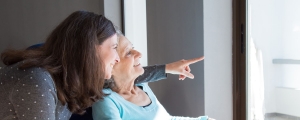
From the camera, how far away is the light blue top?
3.96 ft

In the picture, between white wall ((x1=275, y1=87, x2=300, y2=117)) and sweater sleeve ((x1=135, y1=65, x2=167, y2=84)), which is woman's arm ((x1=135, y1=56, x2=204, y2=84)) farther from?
white wall ((x1=275, y1=87, x2=300, y2=117))

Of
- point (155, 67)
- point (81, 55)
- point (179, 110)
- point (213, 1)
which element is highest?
point (213, 1)

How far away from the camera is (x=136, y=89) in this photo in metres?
1.49

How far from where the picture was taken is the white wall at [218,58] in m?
1.54

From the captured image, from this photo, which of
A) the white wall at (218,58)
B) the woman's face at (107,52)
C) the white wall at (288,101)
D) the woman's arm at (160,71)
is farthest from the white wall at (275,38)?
the woman's face at (107,52)

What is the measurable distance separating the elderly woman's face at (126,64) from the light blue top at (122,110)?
9cm

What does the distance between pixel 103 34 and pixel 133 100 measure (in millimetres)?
484

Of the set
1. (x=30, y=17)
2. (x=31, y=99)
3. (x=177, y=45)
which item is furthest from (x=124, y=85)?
(x=30, y=17)

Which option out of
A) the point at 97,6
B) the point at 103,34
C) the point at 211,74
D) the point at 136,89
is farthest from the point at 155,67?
the point at 97,6

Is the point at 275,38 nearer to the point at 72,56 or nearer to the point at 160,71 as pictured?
the point at 160,71

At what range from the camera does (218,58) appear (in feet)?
5.14

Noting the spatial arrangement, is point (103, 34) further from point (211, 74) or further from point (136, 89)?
point (211, 74)

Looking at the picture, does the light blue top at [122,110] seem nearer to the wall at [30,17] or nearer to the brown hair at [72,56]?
the brown hair at [72,56]

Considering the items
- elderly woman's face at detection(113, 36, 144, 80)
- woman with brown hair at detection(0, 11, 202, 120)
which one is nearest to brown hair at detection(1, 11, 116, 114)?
woman with brown hair at detection(0, 11, 202, 120)
